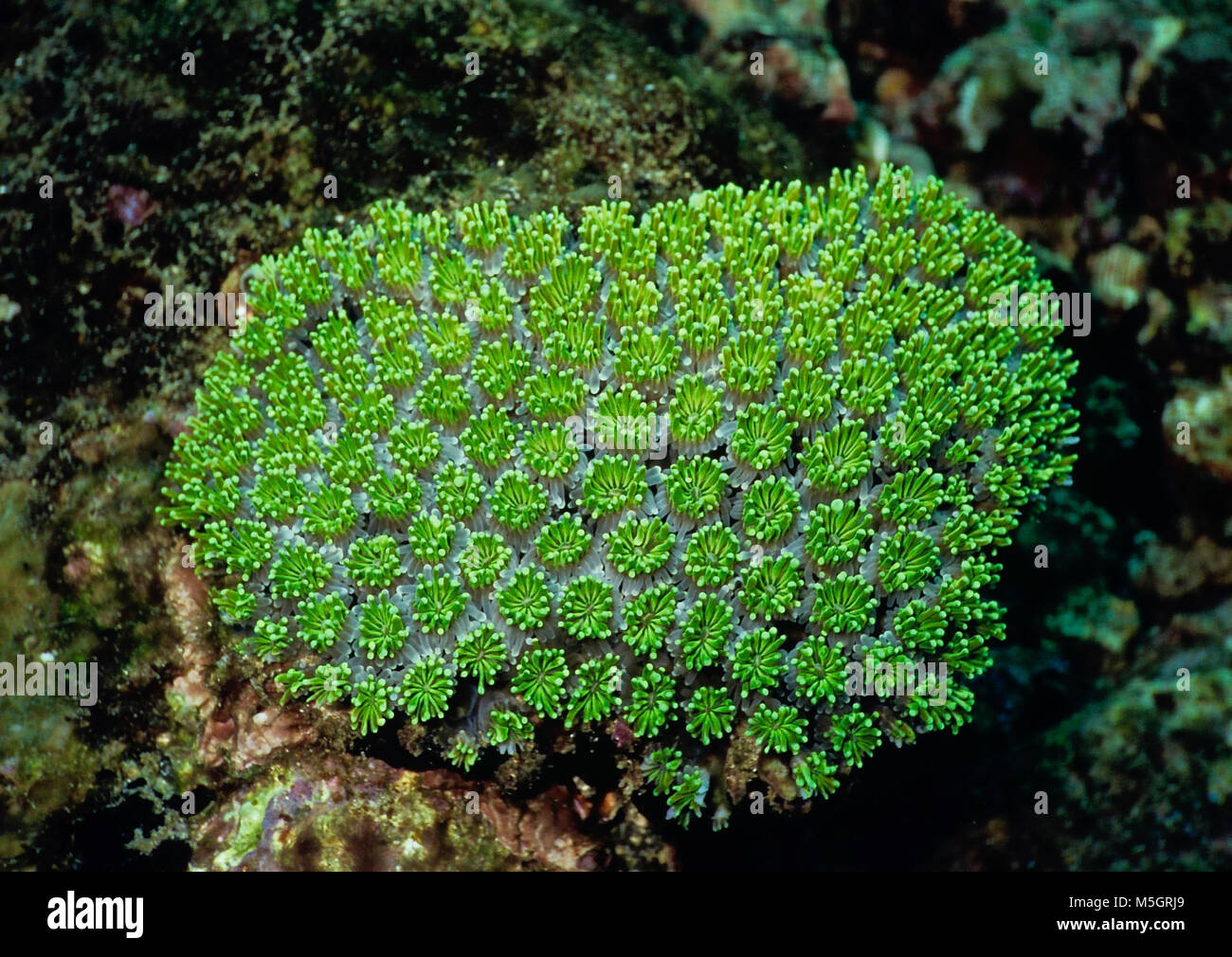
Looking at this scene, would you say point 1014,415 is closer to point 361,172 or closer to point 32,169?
point 361,172

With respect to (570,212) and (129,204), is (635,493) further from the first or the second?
(129,204)

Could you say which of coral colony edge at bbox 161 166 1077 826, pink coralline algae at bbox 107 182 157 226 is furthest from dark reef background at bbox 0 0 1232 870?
coral colony edge at bbox 161 166 1077 826

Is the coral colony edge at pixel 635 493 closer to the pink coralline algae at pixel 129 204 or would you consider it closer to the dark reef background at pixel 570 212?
the dark reef background at pixel 570 212

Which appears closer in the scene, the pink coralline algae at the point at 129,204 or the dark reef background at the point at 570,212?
the dark reef background at the point at 570,212

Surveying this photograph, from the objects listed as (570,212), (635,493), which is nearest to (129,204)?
(570,212)

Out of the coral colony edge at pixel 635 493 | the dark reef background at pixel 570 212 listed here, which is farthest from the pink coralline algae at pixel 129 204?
the coral colony edge at pixel 635 493

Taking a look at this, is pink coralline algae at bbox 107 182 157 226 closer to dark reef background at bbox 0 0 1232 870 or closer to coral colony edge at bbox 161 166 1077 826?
dark reef background at bbox 0 0 1232 870
